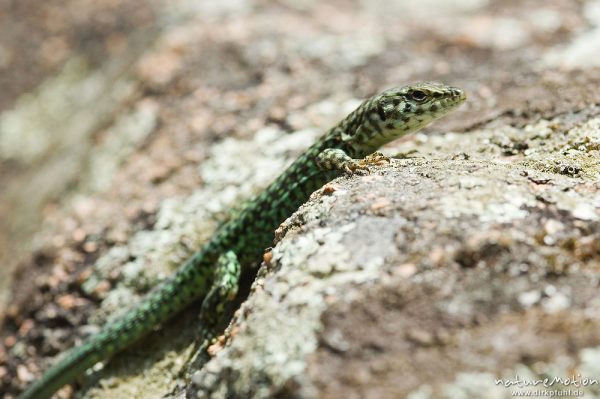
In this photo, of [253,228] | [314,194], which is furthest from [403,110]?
[253,228]

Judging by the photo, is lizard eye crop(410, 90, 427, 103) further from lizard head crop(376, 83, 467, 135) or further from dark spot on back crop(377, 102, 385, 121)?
dark spot on back crop(377, 102, 385, 121)

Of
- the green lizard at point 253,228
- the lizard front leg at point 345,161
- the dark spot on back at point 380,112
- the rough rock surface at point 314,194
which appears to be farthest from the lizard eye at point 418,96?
the lizard front leg at point 345,161

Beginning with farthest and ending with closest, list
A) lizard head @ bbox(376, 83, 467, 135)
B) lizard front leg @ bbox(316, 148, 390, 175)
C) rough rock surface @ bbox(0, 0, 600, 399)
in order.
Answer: lizard head @ bbox(376, 83, 467, 135) → lizard front leg @ bbox(316, 148, 390, 175) → rough rock surface @ bbox(0, 0, 600, 399)

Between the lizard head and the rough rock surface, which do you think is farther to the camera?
the lizard head

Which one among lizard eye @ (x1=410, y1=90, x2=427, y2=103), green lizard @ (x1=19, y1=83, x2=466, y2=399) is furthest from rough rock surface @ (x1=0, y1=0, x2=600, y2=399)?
lizard eye @ (x1=410, y1=90, x2=427, y2=103)

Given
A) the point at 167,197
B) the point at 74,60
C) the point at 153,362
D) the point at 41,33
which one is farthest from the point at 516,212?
the point at 41,33

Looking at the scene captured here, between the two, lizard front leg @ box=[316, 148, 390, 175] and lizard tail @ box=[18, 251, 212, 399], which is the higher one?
lizard front leg @ box=[316, 148, 390, 175]

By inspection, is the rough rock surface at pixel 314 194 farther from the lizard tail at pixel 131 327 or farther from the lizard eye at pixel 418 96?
the lizard eye at pixel 418 96
